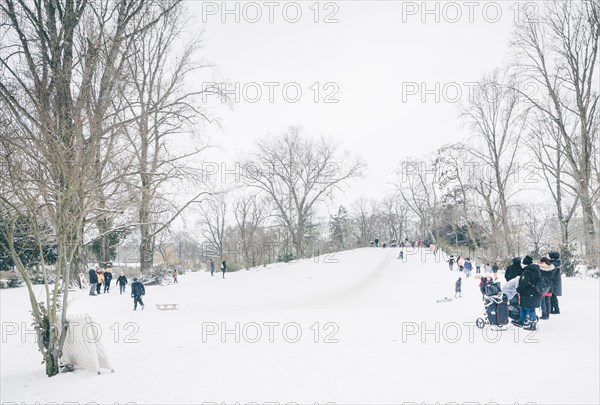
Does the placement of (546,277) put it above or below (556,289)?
above

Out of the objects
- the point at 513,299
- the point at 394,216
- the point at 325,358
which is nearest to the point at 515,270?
the point at 513,299

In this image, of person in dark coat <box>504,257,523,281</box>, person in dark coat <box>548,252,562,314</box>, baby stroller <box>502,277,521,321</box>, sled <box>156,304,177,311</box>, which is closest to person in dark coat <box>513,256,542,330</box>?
baby stroller <box>502,277,521,321</box>

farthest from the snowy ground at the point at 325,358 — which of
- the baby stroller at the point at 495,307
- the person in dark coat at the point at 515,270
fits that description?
the person in dark coat at the point at 515,270

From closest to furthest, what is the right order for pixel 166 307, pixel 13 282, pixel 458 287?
pixel 458 287
pixel 166 307
pixel 13 282

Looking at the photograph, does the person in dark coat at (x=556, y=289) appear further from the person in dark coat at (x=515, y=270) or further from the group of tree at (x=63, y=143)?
the group of tree at (x=63, y=143)

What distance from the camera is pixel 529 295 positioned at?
29.8ft

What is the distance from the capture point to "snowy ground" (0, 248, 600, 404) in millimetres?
6363

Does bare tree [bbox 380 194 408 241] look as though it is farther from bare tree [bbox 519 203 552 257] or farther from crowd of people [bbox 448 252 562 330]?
crowd of people [bbox 448 252 562 330]

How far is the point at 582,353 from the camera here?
7.65 m

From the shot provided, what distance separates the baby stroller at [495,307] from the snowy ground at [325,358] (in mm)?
232

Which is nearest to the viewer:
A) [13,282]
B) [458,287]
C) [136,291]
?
[136,291]

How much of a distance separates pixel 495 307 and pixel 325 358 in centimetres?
430

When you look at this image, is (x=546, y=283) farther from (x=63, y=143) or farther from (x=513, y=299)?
(x=63, y=143)

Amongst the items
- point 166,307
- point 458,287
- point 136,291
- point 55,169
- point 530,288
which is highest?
point 55,169
